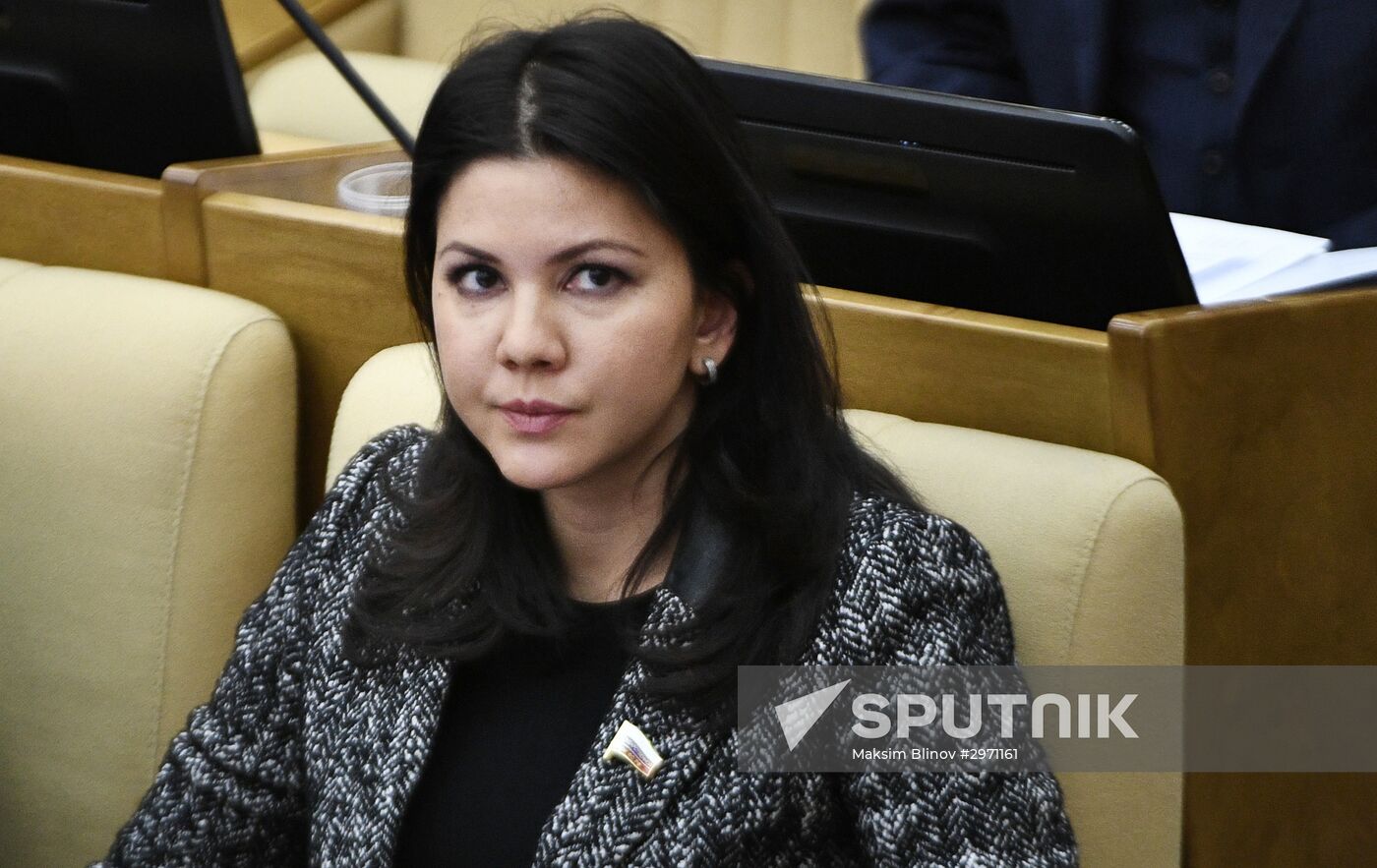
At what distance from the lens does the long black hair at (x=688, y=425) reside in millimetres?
1021

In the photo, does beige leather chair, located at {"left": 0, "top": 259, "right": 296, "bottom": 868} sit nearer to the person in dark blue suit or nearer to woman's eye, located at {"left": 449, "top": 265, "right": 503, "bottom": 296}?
woman's eye, located at {"left": 449, "top": 265, "right": 503, "bottom": 296}

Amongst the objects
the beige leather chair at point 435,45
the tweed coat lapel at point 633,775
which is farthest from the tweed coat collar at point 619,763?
the beige leather chair at point 435,45

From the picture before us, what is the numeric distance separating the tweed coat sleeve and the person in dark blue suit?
81 centimetres

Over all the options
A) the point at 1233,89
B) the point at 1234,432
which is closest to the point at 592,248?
the point at 1234,432

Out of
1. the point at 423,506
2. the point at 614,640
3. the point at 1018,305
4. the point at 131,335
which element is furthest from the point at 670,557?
the point at 131,335

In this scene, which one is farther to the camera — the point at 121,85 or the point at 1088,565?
the point at 121,85

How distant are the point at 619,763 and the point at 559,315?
28cm

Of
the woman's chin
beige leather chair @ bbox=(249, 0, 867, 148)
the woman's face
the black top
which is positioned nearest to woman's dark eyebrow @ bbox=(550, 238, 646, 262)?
the woman's face

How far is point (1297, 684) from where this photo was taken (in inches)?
47.8

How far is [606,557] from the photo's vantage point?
45.1 inches

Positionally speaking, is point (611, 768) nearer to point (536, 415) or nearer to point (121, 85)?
point (536, 415)

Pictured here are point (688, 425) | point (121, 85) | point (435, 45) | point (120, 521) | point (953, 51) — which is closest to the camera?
point (688, 425)

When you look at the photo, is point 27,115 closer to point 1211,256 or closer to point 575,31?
point 575,31

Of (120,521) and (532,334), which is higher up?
(532,334)
